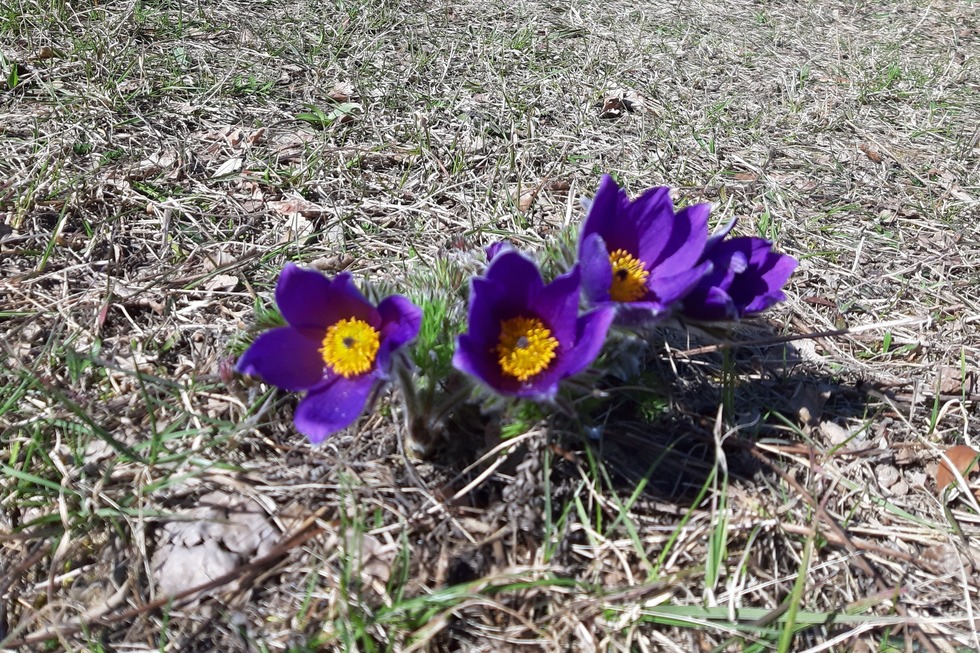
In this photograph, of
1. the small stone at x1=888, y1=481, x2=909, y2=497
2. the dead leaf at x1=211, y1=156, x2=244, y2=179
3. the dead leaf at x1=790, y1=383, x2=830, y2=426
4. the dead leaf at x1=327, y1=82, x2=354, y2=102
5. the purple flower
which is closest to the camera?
the purple flower

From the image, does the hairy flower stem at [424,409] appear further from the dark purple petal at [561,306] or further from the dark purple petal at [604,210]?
the dark purple petal at [604,210]

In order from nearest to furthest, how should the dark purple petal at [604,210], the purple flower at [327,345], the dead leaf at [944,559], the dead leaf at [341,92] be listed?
the purple flower at [327,345], the dark purple petal at [604,210], the dead leaf at [944,559], the dead leaf at [341,92]

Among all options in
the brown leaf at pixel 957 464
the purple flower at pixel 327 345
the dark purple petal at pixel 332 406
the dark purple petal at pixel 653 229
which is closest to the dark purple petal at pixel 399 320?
the purple flower at pixel 327 345

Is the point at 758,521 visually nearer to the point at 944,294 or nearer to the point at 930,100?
the point at 944,294

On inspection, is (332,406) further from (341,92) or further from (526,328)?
(341,92)

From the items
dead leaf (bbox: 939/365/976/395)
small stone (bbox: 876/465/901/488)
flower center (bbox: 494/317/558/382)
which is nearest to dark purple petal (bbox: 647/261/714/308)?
flower center (bbox: 494/317/558/382)

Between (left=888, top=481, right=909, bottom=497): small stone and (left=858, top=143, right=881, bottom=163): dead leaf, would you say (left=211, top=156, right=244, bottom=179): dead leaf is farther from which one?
(left=858, top=143, right=881, bottom=163): dead leaf

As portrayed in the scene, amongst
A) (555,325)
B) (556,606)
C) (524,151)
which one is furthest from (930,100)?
(556,606)

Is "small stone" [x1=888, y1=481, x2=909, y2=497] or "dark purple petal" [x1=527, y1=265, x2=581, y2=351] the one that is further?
"small stone" [x1=888, y1=481, x2=909, y2=497]
